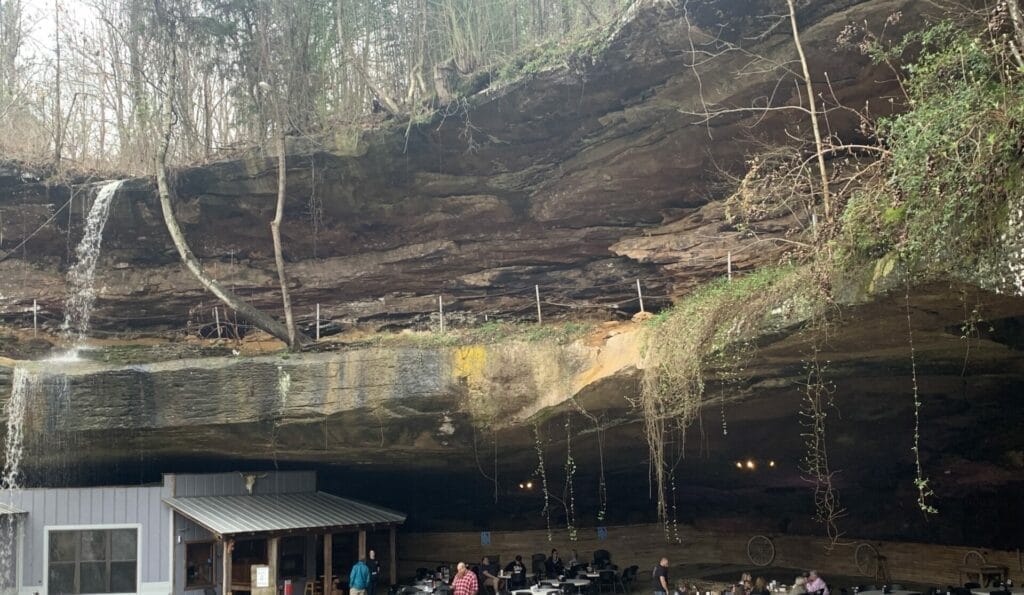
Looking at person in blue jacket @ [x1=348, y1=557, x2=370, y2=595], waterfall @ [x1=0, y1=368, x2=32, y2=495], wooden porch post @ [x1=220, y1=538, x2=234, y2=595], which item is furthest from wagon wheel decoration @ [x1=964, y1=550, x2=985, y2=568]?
waterfall @ [x1=0, y1=368, x2=32, y2=495]

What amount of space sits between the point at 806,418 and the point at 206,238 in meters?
14.8

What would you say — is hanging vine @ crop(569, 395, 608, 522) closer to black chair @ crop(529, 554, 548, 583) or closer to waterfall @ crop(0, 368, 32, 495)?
black chair @ crop(529, 554, 548, 583)

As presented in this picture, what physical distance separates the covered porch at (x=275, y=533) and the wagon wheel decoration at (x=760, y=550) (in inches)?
326

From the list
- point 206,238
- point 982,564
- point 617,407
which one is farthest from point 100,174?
point 982,564

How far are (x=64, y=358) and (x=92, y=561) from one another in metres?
5.61

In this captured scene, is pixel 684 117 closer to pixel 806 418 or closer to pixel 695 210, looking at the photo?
pixel 695 210

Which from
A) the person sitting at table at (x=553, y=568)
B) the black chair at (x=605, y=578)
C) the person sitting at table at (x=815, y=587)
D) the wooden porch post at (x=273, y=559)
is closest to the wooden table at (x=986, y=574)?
the person sitting at table at (x=815, y=587)

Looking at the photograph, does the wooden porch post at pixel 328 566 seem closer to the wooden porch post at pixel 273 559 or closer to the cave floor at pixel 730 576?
the wooden porch post at pixel 273 559

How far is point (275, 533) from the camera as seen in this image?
60.0ft

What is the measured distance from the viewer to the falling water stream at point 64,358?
58.6 ft

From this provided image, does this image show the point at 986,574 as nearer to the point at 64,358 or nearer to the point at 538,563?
the point at 538,563

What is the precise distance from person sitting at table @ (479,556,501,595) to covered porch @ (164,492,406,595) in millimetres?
2010

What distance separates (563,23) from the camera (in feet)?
69.5

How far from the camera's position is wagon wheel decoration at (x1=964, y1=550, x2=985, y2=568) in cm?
1797
